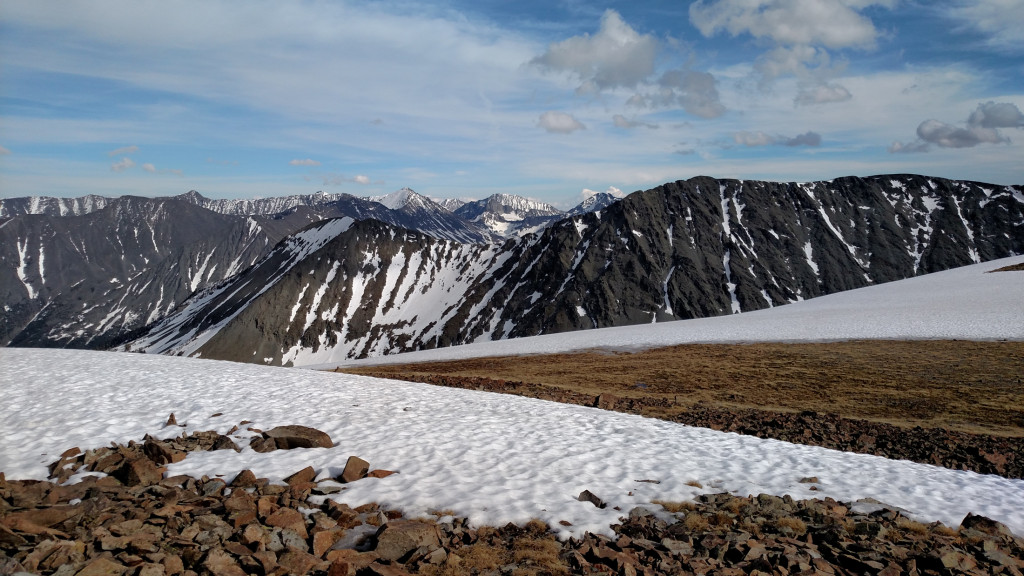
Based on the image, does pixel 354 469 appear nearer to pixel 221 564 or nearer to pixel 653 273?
pixel 221 564

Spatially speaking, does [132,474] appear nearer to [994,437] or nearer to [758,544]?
[758,544]

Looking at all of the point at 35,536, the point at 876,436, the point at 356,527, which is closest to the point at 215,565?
the point at 356,527

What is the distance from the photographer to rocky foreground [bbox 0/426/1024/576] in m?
7.04

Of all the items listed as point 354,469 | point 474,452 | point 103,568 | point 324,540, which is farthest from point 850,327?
point 103,568

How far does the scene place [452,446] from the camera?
42.4 feet

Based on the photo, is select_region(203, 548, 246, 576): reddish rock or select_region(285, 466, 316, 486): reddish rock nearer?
select_region(203, 548, 246, 576): reddish rock

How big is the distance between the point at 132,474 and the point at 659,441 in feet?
40.1

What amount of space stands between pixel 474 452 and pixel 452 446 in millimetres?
701

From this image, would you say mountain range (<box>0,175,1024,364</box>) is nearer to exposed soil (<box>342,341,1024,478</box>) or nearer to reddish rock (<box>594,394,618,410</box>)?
exposed soil (<box>342,341,1024,478</box>)

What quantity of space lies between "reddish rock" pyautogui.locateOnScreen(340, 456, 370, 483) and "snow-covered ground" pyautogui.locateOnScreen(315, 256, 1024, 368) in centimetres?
3270

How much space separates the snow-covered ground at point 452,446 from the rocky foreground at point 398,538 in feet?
1.87

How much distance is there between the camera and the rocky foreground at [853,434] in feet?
45.6

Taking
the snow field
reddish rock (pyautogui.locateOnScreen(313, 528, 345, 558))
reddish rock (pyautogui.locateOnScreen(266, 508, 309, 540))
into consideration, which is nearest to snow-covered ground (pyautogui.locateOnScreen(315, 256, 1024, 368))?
the snow field

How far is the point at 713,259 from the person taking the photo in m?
182
